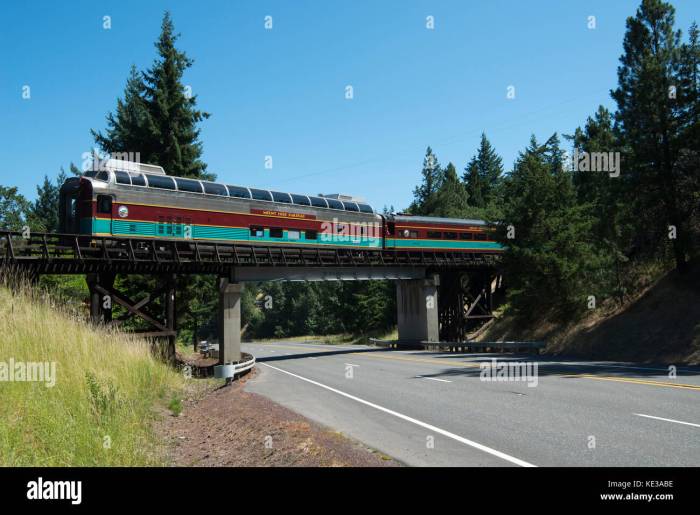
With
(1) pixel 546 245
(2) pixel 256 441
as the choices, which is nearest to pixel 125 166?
(2) pixel 256 441

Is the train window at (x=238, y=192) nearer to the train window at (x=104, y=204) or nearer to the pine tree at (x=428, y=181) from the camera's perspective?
the train window at (x=104, y=204)

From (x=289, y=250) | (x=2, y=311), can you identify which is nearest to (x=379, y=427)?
(x=2, y=311)

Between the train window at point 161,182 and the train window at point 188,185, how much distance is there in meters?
0.38

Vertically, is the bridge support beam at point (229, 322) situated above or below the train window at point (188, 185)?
below

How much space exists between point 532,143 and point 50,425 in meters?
89.0

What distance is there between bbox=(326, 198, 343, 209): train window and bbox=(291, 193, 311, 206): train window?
87.5 inches

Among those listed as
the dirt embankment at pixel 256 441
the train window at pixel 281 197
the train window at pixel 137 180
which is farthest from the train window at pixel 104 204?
the dirt embankment at pixel 256 441

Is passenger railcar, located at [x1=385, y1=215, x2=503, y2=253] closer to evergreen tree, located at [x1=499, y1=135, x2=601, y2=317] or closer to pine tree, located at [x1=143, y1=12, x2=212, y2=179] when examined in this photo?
evergreen tree, located at [x1=499, y1=135, x2=601, y2=317]

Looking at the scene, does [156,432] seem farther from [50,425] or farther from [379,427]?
[379,427]

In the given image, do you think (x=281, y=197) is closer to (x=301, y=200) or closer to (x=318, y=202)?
(x=301, y=200)

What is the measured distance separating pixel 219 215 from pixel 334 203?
9.91 metres

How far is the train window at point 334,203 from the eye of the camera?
116 ft

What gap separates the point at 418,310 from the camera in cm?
4194
